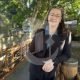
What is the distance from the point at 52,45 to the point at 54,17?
227mm

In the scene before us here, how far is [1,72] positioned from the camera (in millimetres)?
5184

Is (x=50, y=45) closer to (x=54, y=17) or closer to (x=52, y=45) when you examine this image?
(x=52, y=45)

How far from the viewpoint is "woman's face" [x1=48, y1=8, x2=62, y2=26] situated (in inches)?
73.8

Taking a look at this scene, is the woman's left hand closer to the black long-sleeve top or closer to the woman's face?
the black long-sleeve top

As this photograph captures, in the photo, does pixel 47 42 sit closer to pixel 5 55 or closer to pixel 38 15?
pixel 5 55

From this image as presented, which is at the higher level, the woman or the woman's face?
the woman's face

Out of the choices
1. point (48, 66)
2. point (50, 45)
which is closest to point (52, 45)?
point (50, 45)

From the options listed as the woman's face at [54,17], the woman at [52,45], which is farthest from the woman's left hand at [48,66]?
the woman's face at [54,17]

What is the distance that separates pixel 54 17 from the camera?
1887mm

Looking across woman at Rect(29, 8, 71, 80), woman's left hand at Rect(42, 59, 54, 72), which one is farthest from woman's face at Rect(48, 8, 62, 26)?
woman's left hand at Rect(42, 59, 54, 72)

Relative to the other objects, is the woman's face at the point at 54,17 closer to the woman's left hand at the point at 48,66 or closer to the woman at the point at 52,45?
the woman at the point at 52,45

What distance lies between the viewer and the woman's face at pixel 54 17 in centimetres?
188

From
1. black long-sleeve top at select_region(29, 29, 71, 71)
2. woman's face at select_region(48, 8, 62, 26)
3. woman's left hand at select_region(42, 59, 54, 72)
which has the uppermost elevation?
woman's face at select_region(48, 8, 62, 26)

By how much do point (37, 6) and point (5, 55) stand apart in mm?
6199
